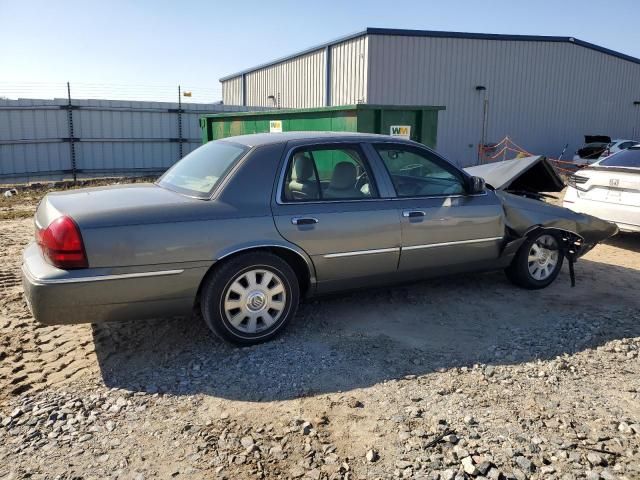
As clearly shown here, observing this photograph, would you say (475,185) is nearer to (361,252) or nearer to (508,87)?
(361,252)

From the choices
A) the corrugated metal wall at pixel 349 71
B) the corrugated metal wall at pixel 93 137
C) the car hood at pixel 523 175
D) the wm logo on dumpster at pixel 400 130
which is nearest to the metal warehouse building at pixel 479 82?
the corrugated metal wall at pixel 349 71

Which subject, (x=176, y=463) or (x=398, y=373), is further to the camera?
(x=398, y=373)

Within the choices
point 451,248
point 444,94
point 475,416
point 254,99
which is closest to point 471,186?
point 451,248

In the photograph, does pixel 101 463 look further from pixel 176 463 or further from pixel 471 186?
pixel 471 186

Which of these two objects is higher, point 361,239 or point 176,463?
point 361,239

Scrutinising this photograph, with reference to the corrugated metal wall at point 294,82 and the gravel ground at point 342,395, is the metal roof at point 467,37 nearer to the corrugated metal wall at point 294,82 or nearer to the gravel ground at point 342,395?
the corrugated metal wall at point 294,82

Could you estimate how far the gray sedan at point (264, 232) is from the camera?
366 cm

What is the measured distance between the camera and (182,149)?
18.1 meters

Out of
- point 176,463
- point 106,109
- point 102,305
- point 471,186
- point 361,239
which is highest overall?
point 106,109

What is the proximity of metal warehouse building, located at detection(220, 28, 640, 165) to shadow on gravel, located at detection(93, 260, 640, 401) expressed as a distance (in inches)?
617

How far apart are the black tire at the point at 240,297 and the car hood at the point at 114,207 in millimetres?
493

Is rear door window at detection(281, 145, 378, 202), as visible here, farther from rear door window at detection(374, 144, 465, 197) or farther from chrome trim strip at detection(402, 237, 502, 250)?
chrome trim strip at detection(402, 237, 502, 250)

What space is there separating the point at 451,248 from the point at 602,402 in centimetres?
186

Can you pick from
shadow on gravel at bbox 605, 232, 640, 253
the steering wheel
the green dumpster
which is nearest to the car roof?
the steering wheel
